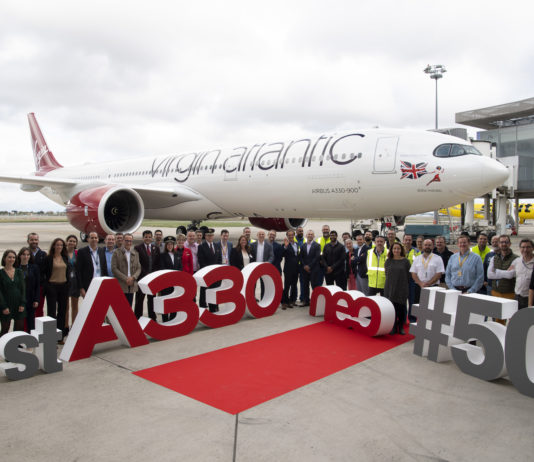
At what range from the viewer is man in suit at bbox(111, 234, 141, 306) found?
5648 mm

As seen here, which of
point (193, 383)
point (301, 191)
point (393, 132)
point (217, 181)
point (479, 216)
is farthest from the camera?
point (479, 216)

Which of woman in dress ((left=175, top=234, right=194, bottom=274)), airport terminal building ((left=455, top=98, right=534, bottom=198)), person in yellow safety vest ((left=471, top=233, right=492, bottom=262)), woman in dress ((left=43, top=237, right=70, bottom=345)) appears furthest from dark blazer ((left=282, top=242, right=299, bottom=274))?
airport terminal building ((left=455, top=98, right=534, bottom=198))

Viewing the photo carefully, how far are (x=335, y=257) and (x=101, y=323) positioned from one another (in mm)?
3914

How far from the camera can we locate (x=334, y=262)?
23.6ft

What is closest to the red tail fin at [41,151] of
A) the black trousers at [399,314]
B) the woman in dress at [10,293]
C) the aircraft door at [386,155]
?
the aircraft door at [386,155]

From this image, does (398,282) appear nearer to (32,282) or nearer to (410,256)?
(410,256)

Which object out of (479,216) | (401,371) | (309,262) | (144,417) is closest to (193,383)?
(144,417)

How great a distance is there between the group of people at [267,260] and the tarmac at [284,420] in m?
1.16

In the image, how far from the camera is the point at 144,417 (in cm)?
321

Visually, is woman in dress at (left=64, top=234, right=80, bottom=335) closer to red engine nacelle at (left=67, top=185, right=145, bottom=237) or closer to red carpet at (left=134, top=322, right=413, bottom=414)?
red carpet at (left=134, top=322, right=413, bottom=414)

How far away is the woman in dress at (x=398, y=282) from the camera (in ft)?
18.3

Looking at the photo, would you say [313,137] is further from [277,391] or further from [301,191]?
[277,391]

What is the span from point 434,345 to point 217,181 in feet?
35.0

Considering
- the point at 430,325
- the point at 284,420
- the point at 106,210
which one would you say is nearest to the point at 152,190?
the point at 106,210
